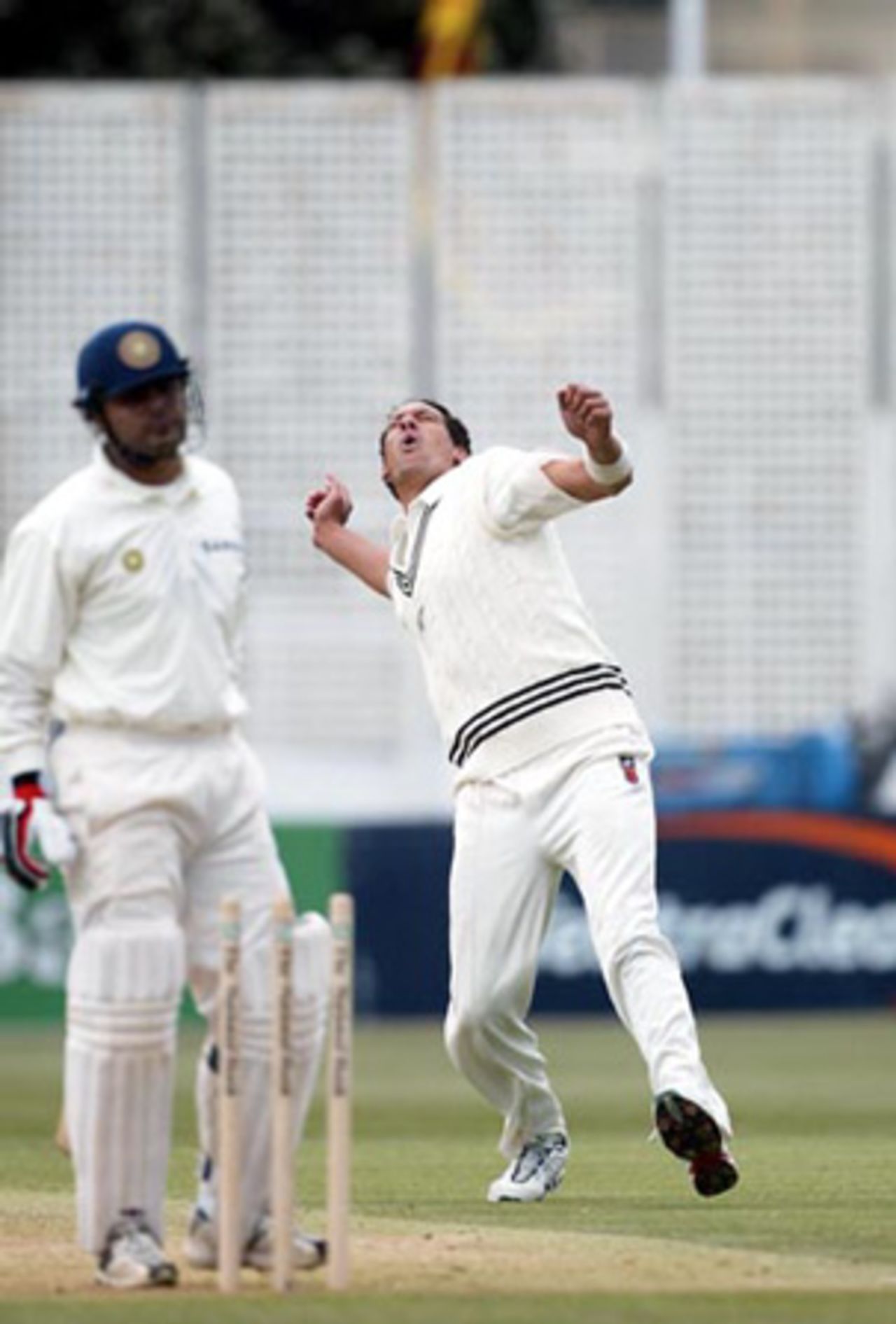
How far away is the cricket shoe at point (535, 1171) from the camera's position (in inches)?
425

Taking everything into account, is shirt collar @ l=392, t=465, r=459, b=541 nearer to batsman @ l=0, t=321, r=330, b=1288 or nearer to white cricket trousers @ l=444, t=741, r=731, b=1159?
white cricket trousers @ l=444, t=741, r=731, b=1159

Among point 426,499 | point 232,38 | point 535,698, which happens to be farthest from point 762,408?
point 535,698

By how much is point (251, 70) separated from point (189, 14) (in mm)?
748

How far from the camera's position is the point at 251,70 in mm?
34375

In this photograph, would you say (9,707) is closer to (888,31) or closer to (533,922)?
(533,922)

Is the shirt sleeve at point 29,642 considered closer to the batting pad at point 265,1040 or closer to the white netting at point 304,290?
the batting pad at point 265,1040

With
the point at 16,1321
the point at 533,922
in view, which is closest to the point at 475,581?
the point at 533,922

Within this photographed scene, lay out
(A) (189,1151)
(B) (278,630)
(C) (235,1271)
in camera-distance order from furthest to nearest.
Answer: (B) (278,630) → (A) (189,1151) → (C) (235,1271)

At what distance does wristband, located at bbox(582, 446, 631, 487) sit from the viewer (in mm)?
9836

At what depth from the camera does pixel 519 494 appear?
33.6 feet

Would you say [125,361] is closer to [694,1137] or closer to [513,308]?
[694,1137]

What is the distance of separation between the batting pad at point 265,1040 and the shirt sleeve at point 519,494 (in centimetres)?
190

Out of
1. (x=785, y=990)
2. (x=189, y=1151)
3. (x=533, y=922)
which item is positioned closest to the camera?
(x=533, y=922)

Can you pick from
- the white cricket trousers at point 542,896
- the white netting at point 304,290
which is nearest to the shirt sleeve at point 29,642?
the white cricket trousers at point 542,896
